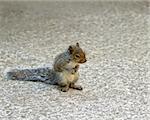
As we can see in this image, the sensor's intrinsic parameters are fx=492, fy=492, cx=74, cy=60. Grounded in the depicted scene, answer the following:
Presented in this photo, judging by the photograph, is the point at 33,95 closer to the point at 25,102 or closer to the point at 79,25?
the point at 25,102

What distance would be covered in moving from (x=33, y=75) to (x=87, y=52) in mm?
658

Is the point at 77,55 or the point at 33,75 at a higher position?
the point at 77,55

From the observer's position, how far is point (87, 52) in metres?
3.53

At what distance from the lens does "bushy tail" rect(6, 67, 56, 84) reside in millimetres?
2928

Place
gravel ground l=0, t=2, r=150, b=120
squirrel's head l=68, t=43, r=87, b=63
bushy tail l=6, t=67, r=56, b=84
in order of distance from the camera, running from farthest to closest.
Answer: bushy tail l=6, t=67, r=56, b=84 → squirrel's head l=68, t=43, r=87, b=63 → gravel ground l=0, t=2, r=150, b=120

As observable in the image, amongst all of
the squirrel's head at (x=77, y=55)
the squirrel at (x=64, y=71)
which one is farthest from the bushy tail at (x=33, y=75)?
the squirrel's head at (x=77, y=55)

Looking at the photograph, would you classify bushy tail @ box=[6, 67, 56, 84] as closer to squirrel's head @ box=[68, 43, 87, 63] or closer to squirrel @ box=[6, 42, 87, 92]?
squirrel @ box=[6, 42, 87, 92]

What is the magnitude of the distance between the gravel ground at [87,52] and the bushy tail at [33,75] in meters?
0.04

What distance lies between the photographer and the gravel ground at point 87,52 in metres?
2.60

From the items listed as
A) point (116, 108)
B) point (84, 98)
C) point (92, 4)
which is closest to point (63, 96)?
point (84, 98)

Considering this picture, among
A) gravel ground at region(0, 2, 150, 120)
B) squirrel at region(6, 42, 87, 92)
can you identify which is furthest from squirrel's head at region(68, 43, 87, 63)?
gravel ground at region(0, 2, 150, 120)

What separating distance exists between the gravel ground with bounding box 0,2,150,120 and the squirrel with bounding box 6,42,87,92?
48 mm

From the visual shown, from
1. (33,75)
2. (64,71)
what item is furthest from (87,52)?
(64,71)

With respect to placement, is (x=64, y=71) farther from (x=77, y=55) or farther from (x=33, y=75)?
(x=33, y=75)
